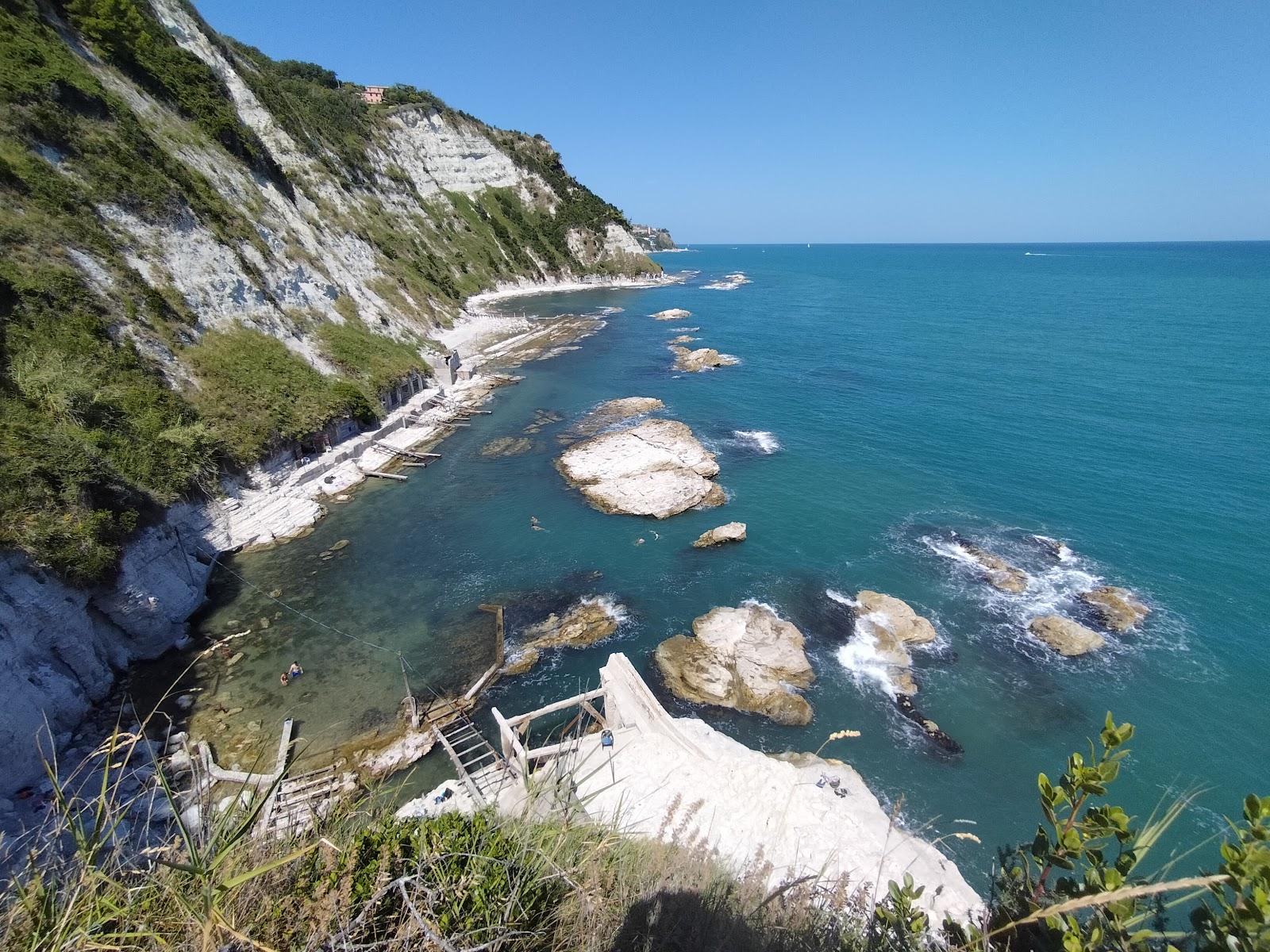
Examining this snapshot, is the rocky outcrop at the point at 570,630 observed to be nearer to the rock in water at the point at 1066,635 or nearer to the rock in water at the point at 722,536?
the rock in water at the point at 722,536

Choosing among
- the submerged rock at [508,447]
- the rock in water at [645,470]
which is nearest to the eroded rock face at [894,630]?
the rock in water at [645,470]

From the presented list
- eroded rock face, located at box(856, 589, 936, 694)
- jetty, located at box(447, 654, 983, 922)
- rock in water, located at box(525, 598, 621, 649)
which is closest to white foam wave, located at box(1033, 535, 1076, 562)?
eroded rock face, located at box(856, 589, 936, 694)

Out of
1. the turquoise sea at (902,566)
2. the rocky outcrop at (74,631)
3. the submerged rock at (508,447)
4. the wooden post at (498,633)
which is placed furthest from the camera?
the submerged rock at (508,447)

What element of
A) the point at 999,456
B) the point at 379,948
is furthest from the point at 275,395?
the point at 999,456

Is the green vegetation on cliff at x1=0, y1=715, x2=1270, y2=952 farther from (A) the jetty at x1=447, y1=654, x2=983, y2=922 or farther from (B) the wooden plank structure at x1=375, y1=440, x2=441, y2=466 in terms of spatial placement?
(B) the wooden plank structure at x1=375, y1=440, x2=441, y2=466

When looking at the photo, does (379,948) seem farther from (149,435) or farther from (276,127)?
(276,127)

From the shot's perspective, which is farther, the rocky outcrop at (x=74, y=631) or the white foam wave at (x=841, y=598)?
the white foam wave at (x=841, y=598)

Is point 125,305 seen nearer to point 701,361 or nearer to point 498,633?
point 498,633
